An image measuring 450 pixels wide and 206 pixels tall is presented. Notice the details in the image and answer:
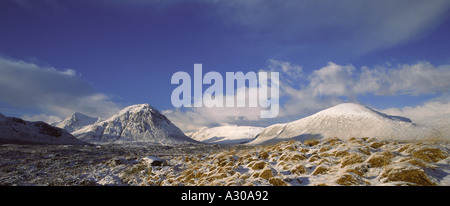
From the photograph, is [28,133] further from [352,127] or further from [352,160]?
[352,127]

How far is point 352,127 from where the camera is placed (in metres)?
103

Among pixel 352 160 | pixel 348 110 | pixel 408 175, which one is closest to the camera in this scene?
pixel 408 175

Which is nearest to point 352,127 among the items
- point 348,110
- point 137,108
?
point 348,110

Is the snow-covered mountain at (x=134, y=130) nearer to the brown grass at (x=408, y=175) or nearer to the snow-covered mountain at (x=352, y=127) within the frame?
the snow-covered mountain at (x=352, y=127)

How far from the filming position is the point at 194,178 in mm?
11844

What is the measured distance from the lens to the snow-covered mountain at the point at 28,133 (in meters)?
76.8

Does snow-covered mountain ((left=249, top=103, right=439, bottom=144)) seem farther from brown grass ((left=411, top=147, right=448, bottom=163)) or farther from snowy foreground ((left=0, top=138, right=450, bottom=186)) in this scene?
brown grass ((left=411, top=147, right=448, bottom=163))

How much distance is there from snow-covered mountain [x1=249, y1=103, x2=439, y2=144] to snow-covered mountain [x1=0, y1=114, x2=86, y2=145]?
123404 mm

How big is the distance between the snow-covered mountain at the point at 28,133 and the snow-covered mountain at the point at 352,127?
123 metres

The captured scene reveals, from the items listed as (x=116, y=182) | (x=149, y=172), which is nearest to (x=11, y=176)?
(x=116, y=182)

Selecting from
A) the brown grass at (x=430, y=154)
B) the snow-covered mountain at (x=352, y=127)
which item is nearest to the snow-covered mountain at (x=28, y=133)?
the brown grass at (x=430, y=154)

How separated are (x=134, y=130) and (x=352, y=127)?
137318 mm

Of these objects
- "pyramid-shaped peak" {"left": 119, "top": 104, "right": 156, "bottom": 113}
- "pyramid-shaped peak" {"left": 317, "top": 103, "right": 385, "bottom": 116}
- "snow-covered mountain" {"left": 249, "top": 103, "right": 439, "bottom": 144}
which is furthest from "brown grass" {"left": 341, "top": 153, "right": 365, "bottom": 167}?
"pyramid-shaped peak" {"left": 119, "top": 104, "right": 156, "bottom": 113}
